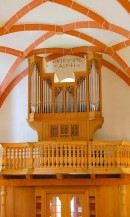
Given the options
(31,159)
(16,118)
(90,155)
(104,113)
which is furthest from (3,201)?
(104,113)

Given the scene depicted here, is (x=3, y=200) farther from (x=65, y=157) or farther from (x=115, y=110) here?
(x=115, y=110)

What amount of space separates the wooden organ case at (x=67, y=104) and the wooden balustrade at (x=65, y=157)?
4.70ft

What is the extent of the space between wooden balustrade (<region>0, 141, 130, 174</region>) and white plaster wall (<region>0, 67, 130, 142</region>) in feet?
9.45

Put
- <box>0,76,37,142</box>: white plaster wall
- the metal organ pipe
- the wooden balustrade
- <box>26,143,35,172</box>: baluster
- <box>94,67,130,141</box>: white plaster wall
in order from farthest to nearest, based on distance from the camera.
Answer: <box>0,76,37,142</box>: white plaster wall, <box>94,67,130,141</box>: white plaster wall, the metal organ pipe, <box>26,143,35,172</box>: baluster, the wooden balustrade

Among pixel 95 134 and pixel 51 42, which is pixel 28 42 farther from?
pixel 95 134

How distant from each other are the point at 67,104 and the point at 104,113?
89.6 inches

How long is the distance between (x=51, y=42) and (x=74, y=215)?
643cm

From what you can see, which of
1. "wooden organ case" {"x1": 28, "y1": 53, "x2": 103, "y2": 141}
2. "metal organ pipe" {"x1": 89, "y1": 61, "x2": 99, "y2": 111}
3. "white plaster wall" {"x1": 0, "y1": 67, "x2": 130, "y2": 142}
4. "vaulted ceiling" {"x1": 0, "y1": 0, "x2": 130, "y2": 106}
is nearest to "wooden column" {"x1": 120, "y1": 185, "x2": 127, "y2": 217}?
"wooden organ case" {"x1": 28, "y1": 53, "x2": 103, "y2": 141}

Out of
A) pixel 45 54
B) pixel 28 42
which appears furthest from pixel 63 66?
pixel 28 42

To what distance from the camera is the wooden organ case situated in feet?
52.3

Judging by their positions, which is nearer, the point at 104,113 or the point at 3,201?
the point at 3,201

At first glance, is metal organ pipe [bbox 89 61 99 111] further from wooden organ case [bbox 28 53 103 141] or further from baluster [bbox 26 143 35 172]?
baluster [bbox 26 143 35 172]

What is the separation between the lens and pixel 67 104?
16031 mm

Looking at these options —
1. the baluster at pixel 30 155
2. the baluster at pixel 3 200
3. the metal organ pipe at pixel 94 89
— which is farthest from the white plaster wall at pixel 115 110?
the baluster at pixel 3 200
